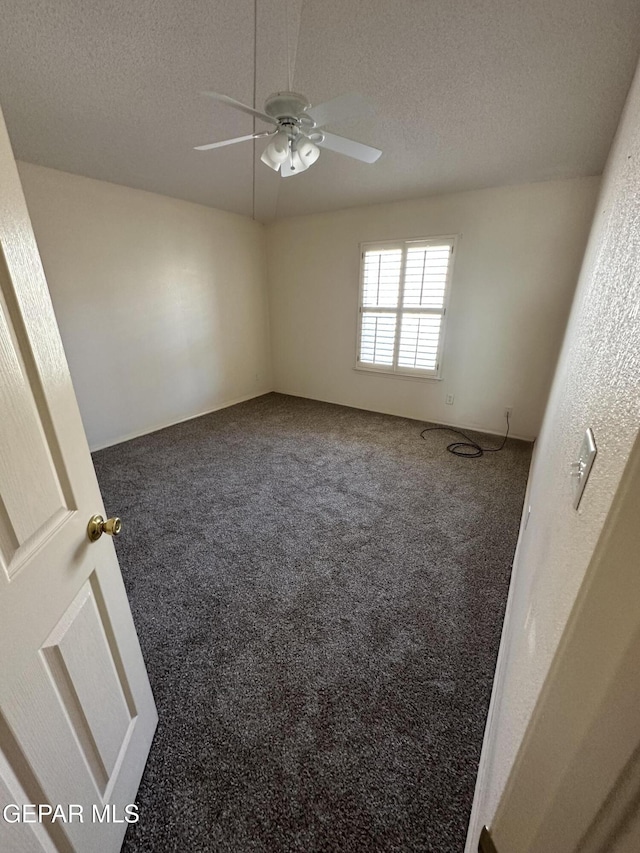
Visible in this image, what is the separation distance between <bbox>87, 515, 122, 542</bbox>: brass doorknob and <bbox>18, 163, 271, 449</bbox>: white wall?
118 inches

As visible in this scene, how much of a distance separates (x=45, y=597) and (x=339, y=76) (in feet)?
10.1

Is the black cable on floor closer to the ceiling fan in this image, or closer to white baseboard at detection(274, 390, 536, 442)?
white baseboard at detection(274, 390, 536, 442)

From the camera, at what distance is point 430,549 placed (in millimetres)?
2035

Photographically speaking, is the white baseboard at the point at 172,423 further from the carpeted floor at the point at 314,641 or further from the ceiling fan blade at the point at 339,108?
the ceiling fan blade at the point at 339,108

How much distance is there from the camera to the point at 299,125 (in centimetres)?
176

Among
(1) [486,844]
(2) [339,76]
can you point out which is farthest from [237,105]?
(1) [486,844]

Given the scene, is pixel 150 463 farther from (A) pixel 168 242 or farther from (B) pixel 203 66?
(B) pixel 203 66

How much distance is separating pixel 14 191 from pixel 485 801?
1811 mm

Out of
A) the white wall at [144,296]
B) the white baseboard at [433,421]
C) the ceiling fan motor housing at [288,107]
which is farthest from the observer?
the white baseboard at [433,421]

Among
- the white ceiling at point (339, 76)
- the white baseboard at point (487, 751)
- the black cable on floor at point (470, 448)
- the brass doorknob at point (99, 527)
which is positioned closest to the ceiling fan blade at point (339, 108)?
the white ceiling at point (339, 76)

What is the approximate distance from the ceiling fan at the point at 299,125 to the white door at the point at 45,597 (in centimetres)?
152

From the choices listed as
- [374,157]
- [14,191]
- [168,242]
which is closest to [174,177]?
[168,242]

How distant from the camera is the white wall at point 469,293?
3.04 m

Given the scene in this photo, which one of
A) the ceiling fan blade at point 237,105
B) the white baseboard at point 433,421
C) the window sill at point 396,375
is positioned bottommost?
the white baseboard at point 433,421
